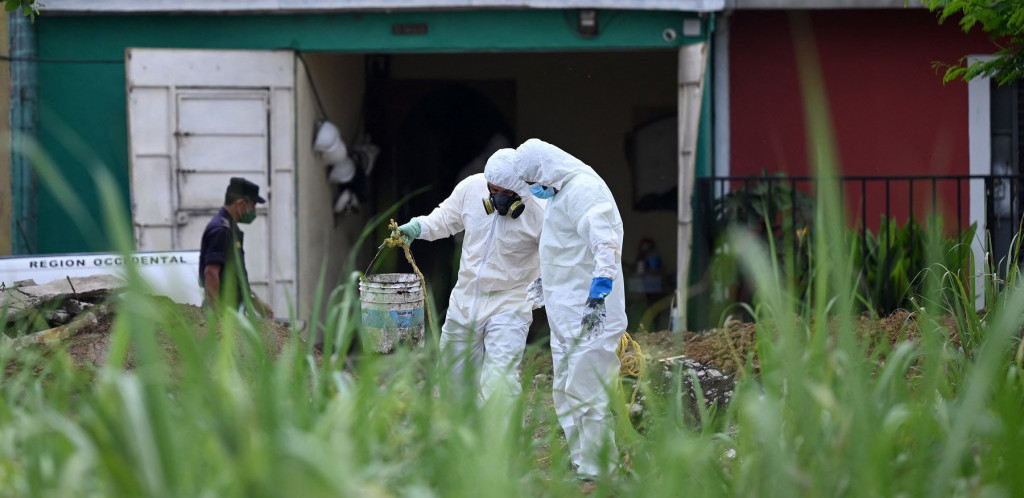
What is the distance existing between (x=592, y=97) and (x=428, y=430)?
9.82m

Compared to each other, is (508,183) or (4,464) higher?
(508,183)

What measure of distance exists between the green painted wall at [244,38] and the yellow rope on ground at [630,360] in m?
2.50

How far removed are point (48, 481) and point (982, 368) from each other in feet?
6.00

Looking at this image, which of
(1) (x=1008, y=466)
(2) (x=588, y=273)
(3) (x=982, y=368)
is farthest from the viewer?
(2) (x=588, y=273)

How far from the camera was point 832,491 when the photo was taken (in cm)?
238

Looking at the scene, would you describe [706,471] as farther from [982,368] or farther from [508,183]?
[508,183]

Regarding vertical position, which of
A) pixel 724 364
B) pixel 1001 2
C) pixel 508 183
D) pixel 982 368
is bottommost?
pixel 724 364

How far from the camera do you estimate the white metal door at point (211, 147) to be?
8.50m

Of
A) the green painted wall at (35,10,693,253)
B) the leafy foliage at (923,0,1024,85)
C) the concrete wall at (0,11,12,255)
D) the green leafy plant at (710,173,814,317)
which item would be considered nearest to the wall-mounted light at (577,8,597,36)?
the green painted wall at (35,10,693,253)

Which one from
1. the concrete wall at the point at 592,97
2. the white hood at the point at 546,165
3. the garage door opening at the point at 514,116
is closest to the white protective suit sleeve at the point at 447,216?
the white hood at the point at 546,165

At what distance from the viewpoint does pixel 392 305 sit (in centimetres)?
600

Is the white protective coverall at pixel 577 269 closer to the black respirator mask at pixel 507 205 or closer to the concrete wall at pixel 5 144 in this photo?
the black respirator mask at pixel 507 205

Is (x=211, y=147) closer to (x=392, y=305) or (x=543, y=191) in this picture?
(x=392, y=305)

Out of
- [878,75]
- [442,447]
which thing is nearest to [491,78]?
[878,75]
